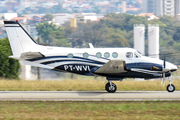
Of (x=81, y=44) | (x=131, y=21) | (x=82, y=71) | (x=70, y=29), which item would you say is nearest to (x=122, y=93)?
(x=82, y=71)

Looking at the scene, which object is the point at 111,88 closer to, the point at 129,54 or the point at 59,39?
the point at 129,54

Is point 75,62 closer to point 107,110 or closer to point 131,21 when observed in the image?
point 107,110

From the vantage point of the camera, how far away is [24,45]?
24344 millimetres

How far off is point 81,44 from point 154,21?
1771 inches

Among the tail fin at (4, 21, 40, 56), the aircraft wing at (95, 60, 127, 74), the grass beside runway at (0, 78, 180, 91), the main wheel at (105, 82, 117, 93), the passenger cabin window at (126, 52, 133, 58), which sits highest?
the tail fin at (4, 21, 40, 56)

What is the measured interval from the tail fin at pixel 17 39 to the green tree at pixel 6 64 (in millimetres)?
18772

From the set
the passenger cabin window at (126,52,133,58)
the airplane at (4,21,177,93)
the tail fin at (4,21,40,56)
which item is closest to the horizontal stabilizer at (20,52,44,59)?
the airplane at (4,21,177,93)

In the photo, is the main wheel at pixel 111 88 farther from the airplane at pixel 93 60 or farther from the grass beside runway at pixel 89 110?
the grass beside runway at pixel 89 110

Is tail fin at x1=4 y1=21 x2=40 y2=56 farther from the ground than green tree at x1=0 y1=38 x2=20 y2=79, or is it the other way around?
tail fin at x1=4 y1=21 x2=40 y2=56

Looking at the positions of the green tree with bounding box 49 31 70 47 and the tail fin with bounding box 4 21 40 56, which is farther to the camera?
the green tree with bounding box 49 31 70 47

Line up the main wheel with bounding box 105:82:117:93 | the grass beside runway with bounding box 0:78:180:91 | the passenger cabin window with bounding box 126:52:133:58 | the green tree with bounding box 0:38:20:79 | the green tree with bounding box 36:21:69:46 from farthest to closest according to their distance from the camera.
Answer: the green tree with bounding box 36:21:69:46, the green tree with bounding box 0:38:20:79, the grass beside runway with bounding box 0:78:180:91, the passenger cabin window with bounding box 126:52:133:58, the main wheel with bounding box 105:82:117:93

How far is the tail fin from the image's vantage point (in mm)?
24094

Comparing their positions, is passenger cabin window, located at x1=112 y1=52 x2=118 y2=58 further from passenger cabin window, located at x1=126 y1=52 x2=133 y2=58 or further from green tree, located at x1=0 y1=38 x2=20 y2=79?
green tree, located at x1=0 y1=38 x2=20 y2=79

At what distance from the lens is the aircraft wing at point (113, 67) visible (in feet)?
72.2
